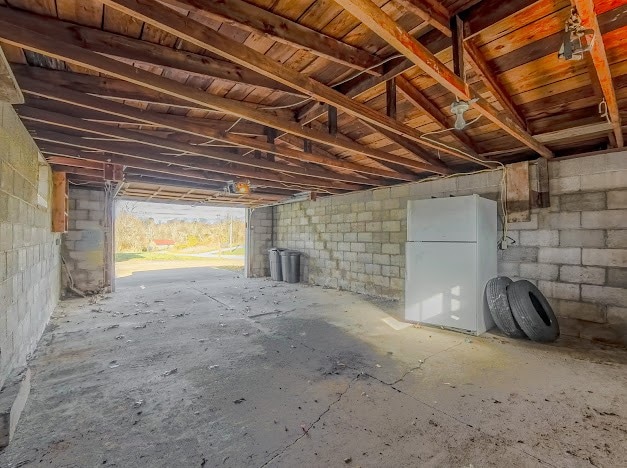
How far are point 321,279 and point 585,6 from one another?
20.6 ft

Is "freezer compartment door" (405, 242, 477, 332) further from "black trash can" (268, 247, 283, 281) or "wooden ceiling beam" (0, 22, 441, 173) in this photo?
"black trash can" (268, 247, 283, 281)

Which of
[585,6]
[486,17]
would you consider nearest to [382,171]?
[486,17]

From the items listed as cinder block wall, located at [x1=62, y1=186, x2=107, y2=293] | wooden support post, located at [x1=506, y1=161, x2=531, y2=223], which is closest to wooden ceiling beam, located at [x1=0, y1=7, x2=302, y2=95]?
wooden support post, located at [x1=506, y1=161, x2=531, y2=223]

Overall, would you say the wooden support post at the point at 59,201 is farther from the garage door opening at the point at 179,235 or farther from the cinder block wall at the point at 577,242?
the garage door opening at the point at 179,235

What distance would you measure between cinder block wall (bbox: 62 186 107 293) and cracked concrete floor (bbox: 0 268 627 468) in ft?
7.18

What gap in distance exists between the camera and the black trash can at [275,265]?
25.5ft

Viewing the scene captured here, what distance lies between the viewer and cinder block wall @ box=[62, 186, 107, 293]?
567cm

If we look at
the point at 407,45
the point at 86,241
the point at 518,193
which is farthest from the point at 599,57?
the point at 86,241

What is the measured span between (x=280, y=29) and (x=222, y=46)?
1.38 ft

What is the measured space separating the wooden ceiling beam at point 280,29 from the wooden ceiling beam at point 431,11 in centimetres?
42

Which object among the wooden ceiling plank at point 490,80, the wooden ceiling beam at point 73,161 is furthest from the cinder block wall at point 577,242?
the wooden ceiling beam at point 73,161

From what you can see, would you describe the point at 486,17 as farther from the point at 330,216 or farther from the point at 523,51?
the point at 330,216

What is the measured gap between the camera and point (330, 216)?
6.96m

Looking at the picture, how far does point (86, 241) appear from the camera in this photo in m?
5.81
